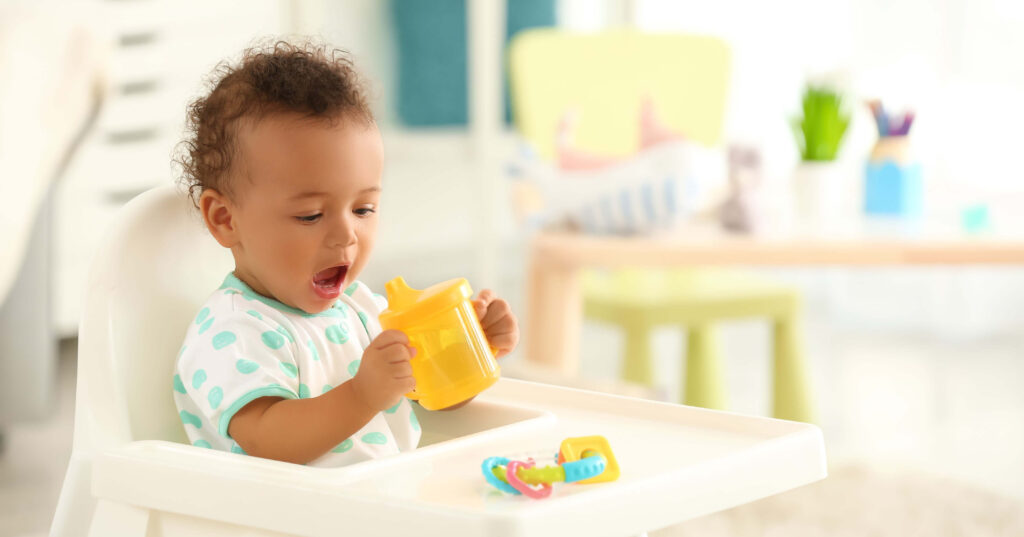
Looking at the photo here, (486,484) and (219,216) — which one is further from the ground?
(219,216)

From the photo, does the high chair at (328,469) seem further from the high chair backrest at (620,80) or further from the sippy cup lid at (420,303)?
the high chair backrest at (620,80)

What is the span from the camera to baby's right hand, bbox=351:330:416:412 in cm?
62

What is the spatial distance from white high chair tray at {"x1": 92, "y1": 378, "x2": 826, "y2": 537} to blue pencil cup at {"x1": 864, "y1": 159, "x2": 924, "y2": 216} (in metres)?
1.25

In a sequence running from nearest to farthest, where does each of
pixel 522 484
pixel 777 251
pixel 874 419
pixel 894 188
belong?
pixel 522 484
pixel 777 251
pixel 894 188
pixel 874 419

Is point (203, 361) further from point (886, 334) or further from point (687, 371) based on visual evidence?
point (886, 334)

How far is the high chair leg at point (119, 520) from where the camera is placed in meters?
0.62

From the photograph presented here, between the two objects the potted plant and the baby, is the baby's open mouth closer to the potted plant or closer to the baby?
the baby

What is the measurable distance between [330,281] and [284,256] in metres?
0.04

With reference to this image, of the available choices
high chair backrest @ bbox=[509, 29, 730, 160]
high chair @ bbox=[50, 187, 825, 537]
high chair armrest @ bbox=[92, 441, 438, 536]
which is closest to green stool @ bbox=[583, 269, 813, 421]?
high chair backrest @ bbox=[509, 29, 730, 160]

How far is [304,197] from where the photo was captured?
68 cm

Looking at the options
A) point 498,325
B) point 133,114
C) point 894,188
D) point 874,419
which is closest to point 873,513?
point 894,188

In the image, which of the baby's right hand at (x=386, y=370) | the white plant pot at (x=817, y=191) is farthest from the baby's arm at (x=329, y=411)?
the white plant pot at (x=817, y=191)

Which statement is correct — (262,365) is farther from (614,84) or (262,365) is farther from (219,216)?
(614,84)

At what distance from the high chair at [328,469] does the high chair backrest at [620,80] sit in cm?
164
